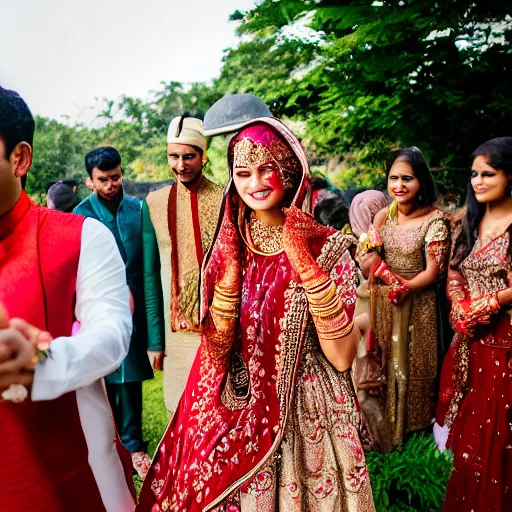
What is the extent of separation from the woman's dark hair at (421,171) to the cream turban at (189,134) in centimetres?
127

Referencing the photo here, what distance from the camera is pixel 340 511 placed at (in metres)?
2.42

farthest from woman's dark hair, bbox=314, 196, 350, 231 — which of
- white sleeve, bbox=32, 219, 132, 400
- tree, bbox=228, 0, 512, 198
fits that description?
white sleeve, bbox=32, 219, 132, 400

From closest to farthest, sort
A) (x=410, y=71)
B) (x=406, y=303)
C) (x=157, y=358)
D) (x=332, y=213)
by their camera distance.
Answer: (x=157, y=358), (x=406, y=303), (x=332, y=213), (x=410, y=71)

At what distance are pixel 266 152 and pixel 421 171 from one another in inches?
76.8

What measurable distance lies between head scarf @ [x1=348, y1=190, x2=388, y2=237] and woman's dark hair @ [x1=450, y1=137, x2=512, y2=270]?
1.57 metres

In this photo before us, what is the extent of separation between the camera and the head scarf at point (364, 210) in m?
5.05

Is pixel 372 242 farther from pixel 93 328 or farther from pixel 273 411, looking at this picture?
pixel 93 328

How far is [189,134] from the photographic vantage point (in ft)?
13.0

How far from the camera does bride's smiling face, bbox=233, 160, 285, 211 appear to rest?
8.22ft

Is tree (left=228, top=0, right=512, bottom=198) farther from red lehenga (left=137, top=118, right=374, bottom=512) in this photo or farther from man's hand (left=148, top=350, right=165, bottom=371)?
red lehenga (left=137, top=118, right=374, bottom=512)

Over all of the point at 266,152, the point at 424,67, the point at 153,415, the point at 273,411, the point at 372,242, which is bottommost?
the point at 153,415

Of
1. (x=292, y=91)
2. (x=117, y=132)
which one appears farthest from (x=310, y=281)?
(x=117, y=132)

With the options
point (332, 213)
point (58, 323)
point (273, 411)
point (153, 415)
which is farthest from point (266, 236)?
point (153, 415)

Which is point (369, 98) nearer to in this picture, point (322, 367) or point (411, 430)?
point (411, 430)
